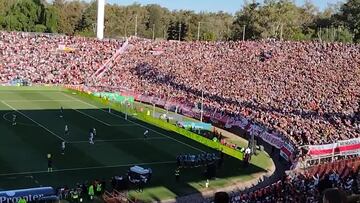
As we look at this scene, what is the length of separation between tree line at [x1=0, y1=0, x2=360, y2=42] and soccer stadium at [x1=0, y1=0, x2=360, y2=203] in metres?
0.51

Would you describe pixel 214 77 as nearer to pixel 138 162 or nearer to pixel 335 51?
pixel 335 51

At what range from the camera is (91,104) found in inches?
2087

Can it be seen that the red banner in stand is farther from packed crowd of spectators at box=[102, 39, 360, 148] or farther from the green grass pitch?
the green grass pitch

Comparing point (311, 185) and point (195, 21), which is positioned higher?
point (195, 21)

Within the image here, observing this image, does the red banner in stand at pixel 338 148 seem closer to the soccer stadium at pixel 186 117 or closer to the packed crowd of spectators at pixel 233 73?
the soccer stadium at pixel 186 117

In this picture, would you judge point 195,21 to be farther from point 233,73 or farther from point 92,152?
point 92,152

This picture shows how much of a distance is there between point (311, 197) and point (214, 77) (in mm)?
42503

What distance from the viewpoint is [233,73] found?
5950cm

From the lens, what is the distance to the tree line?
8744cm

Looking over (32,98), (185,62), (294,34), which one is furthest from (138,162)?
(294,34)

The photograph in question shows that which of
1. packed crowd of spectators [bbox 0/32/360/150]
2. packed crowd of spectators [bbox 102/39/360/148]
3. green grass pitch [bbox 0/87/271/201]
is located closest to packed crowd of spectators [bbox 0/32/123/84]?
packed crowd of spectators [bbox 0/32/360/150]

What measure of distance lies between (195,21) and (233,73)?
69.7 metres

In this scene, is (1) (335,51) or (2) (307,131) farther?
(1) (335,51)

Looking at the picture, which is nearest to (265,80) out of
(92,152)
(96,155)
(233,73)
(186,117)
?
(233,73)
